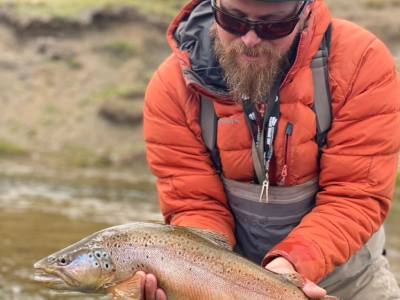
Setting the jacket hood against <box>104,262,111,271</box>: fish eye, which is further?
the jacket hood

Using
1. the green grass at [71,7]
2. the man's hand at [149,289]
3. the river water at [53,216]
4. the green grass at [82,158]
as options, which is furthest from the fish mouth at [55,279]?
the green grass at [71,7]

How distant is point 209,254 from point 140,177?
588 inches

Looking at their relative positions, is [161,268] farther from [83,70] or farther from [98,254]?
[83,70]

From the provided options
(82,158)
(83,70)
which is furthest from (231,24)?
(83,70)

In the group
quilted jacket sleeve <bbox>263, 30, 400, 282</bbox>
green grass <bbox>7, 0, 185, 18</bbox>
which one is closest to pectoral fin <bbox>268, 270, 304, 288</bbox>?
quilted jacket sleeve <bbox>263, 30, 400, 282</bbox>

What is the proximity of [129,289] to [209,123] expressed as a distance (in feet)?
3.86

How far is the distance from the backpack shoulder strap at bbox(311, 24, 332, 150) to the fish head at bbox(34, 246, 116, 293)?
4.60 feet

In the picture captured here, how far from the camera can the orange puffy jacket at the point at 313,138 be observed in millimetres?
4625

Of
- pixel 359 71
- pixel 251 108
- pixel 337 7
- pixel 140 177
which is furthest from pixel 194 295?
pixel 337 7

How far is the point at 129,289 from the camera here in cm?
405

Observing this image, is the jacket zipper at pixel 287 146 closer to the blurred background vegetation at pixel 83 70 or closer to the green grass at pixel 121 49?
the blurred background vegetation at pixel 83 70

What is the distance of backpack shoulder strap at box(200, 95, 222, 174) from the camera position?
15.8 feet

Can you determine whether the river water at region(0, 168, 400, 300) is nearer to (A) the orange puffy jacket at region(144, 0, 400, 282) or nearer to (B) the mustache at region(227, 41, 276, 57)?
(A) the orange puffy jacket at region(144, 0, 400, 282)

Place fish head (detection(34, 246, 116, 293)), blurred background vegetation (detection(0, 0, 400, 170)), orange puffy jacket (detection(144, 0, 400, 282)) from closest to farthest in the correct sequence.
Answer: fish head (detection(34, 246, 116, 293)) < orange puffy jacket (detection(144, 0, 400, 282)) < blurred background vegetation (detection(0, 0, 400, 170))
